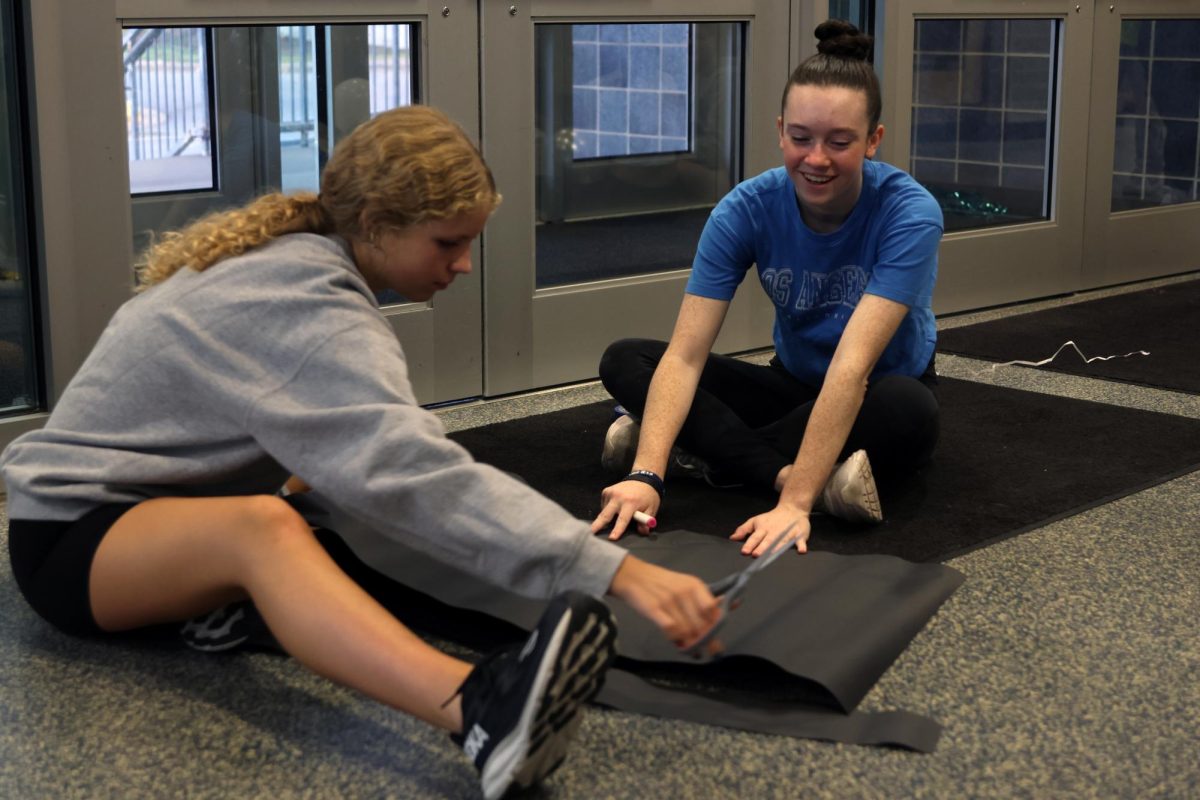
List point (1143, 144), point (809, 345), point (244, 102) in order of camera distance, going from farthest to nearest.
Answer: point (1143, 144)
point (244, 102)
point (809, 345)

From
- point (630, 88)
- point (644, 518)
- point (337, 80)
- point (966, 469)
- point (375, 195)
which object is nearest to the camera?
point (375, 195)

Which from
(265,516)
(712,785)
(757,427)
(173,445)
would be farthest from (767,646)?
(757,427)

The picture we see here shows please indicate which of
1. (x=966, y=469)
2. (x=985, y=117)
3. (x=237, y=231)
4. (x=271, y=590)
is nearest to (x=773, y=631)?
(x=271, y=590)

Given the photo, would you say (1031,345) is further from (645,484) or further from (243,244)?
(243,244)

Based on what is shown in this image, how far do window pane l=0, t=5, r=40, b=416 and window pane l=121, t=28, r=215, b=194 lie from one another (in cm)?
18

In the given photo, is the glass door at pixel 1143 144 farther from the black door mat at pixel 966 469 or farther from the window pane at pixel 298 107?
the window pane at pixel 298 107

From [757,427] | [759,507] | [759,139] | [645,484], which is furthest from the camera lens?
[759,139]

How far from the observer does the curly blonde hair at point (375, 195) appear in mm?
1473

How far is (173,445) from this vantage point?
1.48m

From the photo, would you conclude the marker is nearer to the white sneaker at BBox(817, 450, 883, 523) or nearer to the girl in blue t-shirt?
the girl in blue t-shirt

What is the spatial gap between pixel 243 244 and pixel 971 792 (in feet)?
2.90

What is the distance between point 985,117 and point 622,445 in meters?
1.98

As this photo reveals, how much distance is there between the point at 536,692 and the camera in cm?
118

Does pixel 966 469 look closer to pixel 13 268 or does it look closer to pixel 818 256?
pixel 818 256
